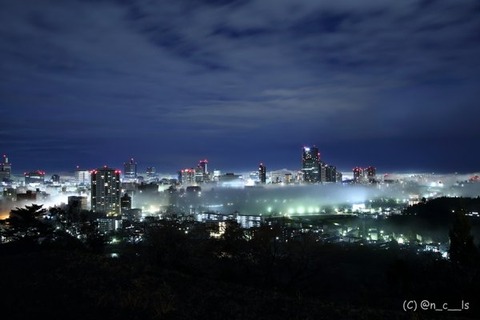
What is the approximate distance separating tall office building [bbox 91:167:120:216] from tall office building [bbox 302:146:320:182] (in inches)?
2716

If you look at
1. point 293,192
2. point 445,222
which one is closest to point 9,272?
point 445,222

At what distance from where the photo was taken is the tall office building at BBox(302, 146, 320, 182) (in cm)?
13750

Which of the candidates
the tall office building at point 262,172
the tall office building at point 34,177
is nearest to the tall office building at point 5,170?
the tall office building at point 34,177

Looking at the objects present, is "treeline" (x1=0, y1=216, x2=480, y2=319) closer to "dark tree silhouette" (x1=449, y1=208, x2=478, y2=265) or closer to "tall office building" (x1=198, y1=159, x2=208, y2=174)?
"dark tree silhouette" (x1=449, y1=208, x2=478, y2=265)

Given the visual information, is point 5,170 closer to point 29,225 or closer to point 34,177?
point 34,177

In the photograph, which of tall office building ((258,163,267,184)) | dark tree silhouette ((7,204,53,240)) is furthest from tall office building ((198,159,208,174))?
dark tree silhouette ((7,204,53,240))

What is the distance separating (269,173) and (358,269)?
123m

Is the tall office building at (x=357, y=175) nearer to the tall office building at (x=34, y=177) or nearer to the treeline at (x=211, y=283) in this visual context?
the tall office building at (x=34, y=177)

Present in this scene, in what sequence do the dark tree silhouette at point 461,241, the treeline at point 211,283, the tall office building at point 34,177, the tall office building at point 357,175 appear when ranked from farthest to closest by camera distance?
1. the tall office building at point 357,175
2. the tall office building at point 34,177
3. the dark tree silhouette at point 461,241
4. the treeline at point 211,283

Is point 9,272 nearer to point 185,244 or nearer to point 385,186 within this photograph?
point 185,244

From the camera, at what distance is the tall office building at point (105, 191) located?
80688mm

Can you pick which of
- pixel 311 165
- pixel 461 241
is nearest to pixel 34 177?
pixel 311 165

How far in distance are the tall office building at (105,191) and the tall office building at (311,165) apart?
69.0 meters

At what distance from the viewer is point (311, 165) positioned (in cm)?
13912
